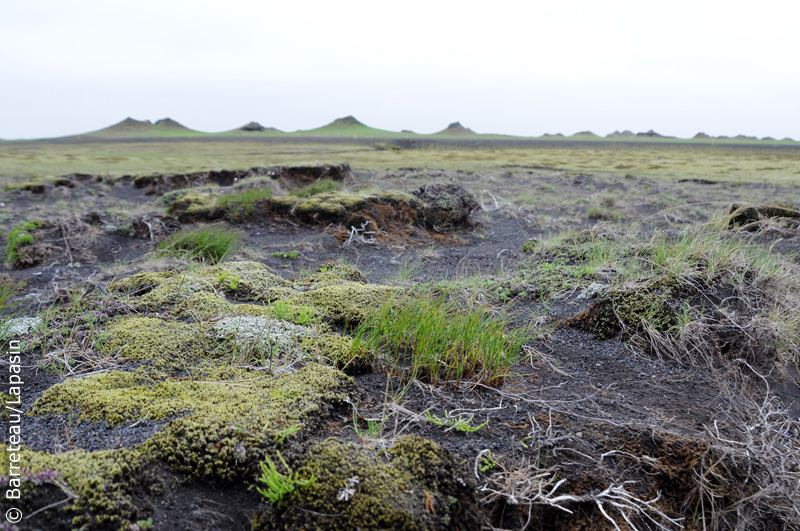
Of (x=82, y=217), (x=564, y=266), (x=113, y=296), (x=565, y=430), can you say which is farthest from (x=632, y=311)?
(x=82, y=217)

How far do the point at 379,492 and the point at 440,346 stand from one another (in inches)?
39.5

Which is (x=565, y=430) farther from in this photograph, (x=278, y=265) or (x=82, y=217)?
(x=82, y=217)

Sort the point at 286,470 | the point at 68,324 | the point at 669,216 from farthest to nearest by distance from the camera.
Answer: the point at 669,216, the point at 68,324, the point at 286,470

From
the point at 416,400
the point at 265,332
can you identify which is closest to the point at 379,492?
the point at 416,400

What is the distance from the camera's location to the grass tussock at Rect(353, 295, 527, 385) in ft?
7.66

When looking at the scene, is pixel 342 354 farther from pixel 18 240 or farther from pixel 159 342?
pixel 18 240

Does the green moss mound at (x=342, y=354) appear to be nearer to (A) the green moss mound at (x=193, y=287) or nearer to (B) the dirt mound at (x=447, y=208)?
(A) the green moss mound at (x=193, y=287)

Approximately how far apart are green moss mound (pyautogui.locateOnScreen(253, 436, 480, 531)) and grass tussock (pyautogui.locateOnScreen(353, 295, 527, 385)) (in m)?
0.64

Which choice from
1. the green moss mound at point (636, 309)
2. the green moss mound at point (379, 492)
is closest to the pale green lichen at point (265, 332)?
the green moss mound at point (379, 492)

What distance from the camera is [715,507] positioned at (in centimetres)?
175

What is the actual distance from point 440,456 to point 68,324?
2511 mm

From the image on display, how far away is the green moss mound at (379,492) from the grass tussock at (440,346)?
640mm

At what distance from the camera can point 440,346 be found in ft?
7.72

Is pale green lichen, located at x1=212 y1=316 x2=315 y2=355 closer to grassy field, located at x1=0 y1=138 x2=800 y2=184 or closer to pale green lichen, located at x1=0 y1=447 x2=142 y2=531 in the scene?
pale green lichen, located at x1=0 y1=447 x2=142 y2=531
